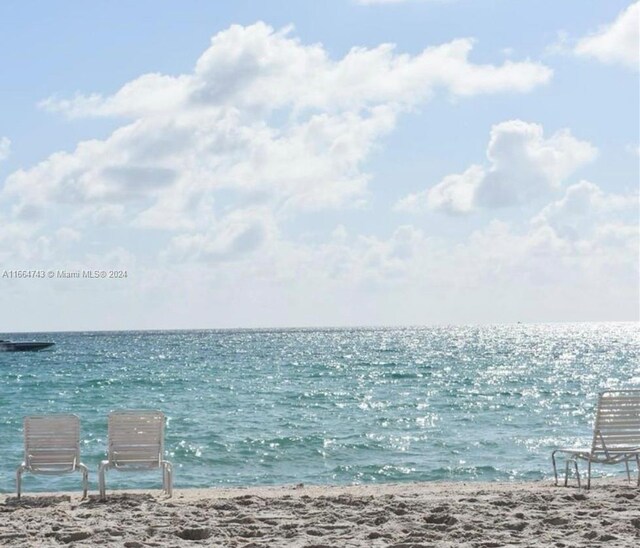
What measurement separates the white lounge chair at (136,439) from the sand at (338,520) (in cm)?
61

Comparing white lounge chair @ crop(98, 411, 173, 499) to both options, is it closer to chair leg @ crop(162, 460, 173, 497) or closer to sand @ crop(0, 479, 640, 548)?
chair leg @ crop(162, 460, 173, 497)

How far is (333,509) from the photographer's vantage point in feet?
25.6

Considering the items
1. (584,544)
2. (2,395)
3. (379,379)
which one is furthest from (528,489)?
(379,379)

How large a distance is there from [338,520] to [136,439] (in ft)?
10.1

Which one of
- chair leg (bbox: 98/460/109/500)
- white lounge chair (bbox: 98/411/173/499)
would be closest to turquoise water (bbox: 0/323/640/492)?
white lounge chair (bbox: 98/411/173/499)

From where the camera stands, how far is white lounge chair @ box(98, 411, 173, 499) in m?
9.59

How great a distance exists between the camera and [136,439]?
31.7ft

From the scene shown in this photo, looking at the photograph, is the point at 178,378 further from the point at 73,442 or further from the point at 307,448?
the point at 73,442

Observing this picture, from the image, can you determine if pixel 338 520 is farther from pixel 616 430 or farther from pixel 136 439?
pixel 616 430

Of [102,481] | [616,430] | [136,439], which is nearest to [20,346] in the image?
[136,439]

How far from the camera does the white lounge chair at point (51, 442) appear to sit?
31.6 ft

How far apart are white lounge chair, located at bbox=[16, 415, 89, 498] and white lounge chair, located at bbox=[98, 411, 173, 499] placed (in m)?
0.38

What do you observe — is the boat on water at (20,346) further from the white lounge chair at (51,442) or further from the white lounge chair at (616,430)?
the white lounge chair at (616,430)

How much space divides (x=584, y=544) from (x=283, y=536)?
205 centimetres
